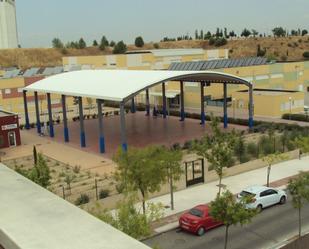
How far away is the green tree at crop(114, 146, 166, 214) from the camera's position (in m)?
18.2

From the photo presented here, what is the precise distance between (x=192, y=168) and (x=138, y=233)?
490 inches

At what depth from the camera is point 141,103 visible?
201ft

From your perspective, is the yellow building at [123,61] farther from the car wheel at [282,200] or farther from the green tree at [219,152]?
the car wheel at [282,200]

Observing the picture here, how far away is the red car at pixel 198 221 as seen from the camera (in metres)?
18.0

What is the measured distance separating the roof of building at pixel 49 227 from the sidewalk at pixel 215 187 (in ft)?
40.2

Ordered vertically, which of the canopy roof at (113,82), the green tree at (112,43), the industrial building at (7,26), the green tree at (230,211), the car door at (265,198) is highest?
Answer: the industrial building at (7,26)

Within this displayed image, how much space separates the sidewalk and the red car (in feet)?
3.03

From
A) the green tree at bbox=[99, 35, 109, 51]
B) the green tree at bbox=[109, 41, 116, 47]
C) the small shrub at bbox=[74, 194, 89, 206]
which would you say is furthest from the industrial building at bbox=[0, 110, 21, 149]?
the green tree at bbox=[109, 41, 116, 47]

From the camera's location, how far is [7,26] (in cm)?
13488

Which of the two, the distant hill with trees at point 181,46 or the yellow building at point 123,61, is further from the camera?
the distant hill with trees at point 181,46

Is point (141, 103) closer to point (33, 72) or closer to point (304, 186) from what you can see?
point (33, 72)

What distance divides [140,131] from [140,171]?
23.3 meters

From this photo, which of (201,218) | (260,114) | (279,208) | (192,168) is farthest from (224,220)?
(260,114)

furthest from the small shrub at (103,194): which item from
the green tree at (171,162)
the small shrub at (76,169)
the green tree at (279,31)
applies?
the green tree at (279,31)
